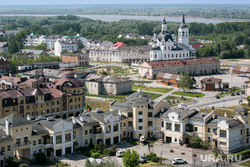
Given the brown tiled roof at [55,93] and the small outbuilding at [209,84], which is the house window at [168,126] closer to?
the brown tiled roof at [55,93]

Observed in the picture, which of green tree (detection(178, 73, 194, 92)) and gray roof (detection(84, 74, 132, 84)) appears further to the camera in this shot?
green tree (detection(178, 73, 194, 92))

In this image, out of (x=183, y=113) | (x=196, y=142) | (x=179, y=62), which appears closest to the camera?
(x=196, y=142)

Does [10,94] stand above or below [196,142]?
above

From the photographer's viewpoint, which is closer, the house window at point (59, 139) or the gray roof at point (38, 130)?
the gray roof at point (38, 130)

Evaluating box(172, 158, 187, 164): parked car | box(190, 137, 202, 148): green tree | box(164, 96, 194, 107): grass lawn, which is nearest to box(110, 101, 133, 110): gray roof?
box(190, 137, 202, 148): green tree

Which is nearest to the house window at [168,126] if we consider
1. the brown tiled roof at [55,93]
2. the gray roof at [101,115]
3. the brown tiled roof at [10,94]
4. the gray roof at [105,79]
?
the gray roof at [101,115]

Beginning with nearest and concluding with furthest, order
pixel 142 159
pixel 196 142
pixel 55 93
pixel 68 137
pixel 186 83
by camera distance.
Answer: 1. pixel 142 159
2. pixel 68 137
3. pixel 196 142
4. pixel 55 93
5. pixel 186 83

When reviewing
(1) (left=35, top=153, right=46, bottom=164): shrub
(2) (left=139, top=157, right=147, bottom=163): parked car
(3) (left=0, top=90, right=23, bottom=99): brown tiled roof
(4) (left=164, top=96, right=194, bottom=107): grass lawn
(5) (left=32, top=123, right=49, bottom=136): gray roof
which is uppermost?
(3) (left=0, top=90, right=23, bottom=99): brown tiled roof

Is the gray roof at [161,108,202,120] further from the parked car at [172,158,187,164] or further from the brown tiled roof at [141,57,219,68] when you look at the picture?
the brown tiled roof at [141,57,219,68]

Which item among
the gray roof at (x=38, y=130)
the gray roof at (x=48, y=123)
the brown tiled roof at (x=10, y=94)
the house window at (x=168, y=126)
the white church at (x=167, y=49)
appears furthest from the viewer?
the white church at (x=167, y=49)

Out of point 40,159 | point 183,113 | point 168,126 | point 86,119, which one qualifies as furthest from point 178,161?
point 40,159

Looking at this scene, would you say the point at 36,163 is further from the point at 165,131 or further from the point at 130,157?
the point at 165,131

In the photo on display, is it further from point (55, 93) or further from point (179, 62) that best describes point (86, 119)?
point (179, 62)
